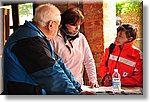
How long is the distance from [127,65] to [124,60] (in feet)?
0.14

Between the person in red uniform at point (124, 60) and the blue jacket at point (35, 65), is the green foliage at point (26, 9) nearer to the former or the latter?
the blue jacket at point (35, 65)

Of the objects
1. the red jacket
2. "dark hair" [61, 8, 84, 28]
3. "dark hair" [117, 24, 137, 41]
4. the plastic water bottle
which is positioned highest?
"dark hair" [61, 8, 84, 28]

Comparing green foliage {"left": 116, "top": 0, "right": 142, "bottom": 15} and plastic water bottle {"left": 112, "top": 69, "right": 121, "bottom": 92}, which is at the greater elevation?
green foliage {"left": 116, "top": 0, "right": 142, "bottom": 15}

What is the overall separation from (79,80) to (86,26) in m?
0.40

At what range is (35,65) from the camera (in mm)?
2529

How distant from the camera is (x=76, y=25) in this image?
8.41 feet

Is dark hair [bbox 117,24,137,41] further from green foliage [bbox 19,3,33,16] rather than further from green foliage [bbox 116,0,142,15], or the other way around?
green foliage [bbox 19,3,33,16]

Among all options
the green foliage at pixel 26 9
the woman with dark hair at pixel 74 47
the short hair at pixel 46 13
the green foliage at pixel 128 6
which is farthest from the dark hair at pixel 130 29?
the green foliage at pixel 26 9

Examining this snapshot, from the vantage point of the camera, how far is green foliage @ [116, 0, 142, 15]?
2510 mm

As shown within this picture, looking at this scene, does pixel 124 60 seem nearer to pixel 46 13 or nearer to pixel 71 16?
pixel 71 16

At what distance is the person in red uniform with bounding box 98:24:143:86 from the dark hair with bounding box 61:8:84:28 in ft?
0.98

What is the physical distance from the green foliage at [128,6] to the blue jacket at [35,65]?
56cm

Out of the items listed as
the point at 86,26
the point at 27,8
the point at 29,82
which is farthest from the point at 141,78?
the point at 27,8

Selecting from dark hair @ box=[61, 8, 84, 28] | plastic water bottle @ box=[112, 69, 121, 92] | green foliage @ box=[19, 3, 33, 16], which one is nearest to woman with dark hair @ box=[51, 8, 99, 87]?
dark hair @ box=[61, 8, 84, 28]
